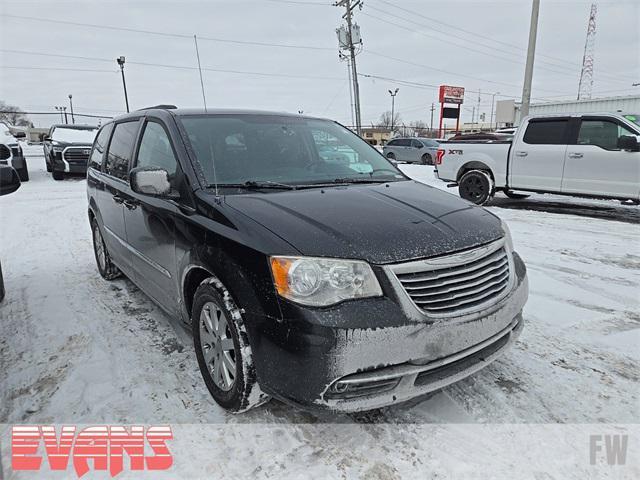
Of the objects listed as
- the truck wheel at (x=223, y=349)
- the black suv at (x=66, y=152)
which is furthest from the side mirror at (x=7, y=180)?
the black suv at (x=66, y=152)

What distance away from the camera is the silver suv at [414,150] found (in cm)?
2229

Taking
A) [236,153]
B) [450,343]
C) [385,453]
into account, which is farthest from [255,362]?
[236,153]

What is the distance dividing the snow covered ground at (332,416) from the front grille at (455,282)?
711 millimetres

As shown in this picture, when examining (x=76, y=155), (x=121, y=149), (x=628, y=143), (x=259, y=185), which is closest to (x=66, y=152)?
(x=76, y=155)

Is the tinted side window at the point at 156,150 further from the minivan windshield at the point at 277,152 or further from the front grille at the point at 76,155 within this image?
the front grille at the point at 76,155

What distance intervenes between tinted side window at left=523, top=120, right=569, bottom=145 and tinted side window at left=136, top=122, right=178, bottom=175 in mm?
7957

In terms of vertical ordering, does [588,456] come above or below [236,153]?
below

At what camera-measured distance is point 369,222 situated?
2.32 m

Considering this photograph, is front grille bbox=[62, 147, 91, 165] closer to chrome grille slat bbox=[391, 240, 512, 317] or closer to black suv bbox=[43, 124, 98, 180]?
black suv bbox=[43, 124, 98, 180]

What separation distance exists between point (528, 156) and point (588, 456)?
7.82 m

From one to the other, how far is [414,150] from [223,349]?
2182 centimetres

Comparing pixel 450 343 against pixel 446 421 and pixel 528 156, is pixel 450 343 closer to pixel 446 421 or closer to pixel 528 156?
pixel 446 421

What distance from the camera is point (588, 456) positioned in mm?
2156

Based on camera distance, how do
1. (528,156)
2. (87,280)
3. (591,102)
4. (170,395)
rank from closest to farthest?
(170,395)
(87,280)
(528,156)
(591,102)
